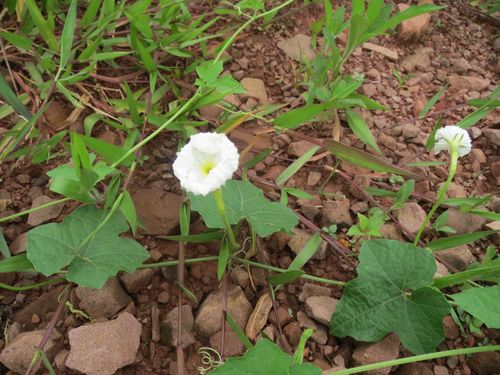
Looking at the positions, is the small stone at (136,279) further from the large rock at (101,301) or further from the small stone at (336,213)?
the small stone at (336,213)

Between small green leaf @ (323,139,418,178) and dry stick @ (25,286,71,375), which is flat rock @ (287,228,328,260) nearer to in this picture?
small green leaf @ (323,139,418,178)

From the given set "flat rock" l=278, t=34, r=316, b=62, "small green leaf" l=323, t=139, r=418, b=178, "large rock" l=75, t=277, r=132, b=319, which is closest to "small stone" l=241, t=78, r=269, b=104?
"flat rock" l=278, t=34, r=316, b=62

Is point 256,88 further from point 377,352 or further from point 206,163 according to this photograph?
point 377,352

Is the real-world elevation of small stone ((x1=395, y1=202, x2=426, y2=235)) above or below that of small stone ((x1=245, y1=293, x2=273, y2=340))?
above

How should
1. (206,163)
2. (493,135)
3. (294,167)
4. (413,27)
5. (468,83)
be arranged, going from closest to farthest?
(206,163), (294,167), (493,135), (468,83), (413,27)

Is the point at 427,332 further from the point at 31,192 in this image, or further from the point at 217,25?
the point at 217,25

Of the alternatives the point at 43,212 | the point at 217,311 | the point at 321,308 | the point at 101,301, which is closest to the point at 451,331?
the point at 321,308

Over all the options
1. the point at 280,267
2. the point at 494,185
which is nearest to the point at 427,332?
the point at 280,267
